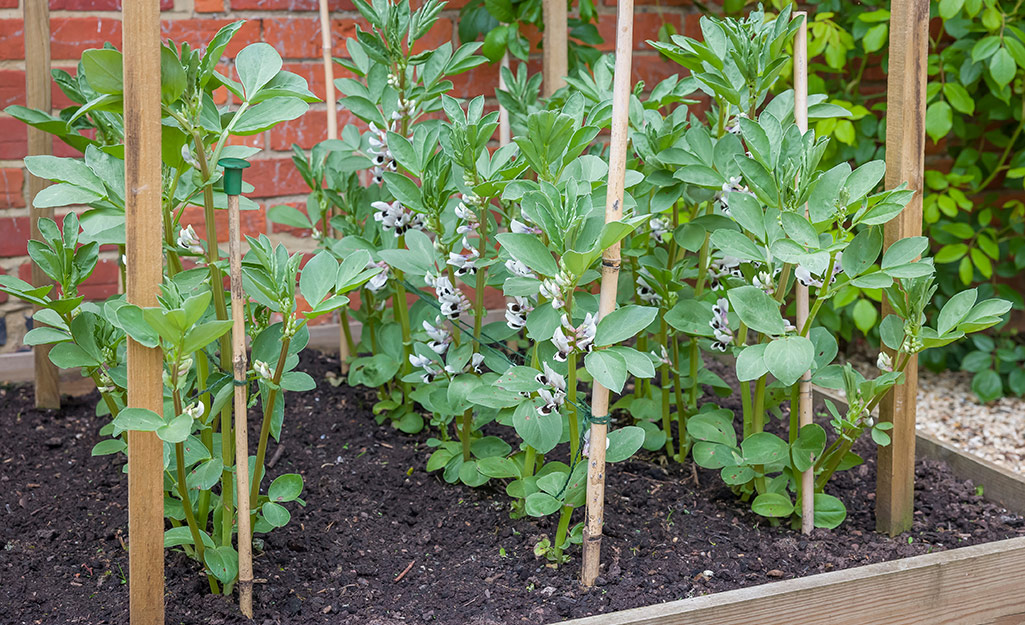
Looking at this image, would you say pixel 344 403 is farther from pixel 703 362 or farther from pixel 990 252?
pixel 990 252

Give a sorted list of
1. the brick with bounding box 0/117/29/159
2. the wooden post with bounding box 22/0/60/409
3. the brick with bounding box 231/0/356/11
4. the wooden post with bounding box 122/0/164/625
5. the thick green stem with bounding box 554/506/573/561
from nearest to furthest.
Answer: the wooden post with bounding box 122/0/164/625 → the thick green stem with bounding box 554/506/573/561 → the wooden post with bounding box 22/0/60/409 → the brick with bounding box 0/117/29/159 → the brick with bounding box 231/0/356/11

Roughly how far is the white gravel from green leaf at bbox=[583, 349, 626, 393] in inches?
52.0

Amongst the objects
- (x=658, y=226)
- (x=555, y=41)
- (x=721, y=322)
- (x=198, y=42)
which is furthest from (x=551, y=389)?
(x=198, y=42)

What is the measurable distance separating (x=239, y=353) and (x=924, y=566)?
923 millimetres

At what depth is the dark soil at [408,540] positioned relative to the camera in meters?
1.08

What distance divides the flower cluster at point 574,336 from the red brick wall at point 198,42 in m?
1.22

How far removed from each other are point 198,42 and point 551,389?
132 cm

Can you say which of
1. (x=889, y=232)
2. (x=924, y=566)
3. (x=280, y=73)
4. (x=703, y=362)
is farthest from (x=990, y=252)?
(x=280, y=73)

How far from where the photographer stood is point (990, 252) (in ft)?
7.34

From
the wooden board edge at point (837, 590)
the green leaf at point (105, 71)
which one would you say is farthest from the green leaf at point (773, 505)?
the green leaf at point (105, 71)

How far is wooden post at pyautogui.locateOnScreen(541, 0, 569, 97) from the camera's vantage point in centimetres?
168

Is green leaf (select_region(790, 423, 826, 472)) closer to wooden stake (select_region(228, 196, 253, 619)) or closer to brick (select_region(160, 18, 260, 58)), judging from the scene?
wooden stake (select_region(228, 196, 253, 619))

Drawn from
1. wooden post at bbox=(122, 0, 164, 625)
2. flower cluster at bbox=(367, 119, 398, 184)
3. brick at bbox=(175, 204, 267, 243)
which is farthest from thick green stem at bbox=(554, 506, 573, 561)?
brick at bbox=(175, 204, 267, 243)

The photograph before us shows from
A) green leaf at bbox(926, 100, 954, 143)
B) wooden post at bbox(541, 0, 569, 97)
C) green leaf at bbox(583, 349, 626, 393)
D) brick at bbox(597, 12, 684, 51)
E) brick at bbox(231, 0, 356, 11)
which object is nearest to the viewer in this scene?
green leaf at bbox(583, 349, 626, 393)
